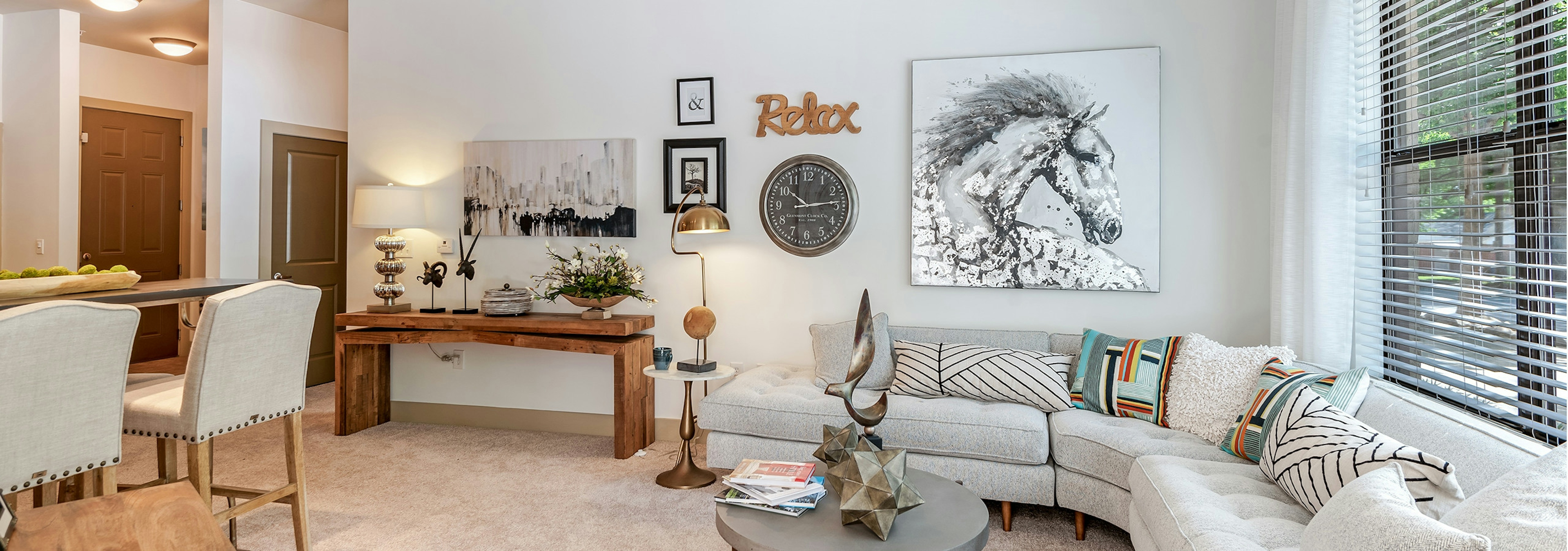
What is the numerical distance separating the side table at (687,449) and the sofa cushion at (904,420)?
5.1 inches

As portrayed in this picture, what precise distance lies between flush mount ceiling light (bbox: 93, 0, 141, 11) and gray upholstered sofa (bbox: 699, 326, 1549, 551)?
3.93 m

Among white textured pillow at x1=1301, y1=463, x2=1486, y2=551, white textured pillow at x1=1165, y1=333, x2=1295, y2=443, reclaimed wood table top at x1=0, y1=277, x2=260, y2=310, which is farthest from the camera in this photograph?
white textured pillow at x1=1165, y1=333, x2=1295, y2=443

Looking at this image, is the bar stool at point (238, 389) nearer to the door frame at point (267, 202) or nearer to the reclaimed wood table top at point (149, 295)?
the reclaimed wood table top at point (149, 295)

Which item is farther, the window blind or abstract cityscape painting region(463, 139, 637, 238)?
abstract cityscape painting region(463, 139, 637, 238)

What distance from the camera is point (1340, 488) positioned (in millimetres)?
1734

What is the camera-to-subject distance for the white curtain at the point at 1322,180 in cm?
272

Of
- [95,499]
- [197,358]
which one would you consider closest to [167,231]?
[197,358]

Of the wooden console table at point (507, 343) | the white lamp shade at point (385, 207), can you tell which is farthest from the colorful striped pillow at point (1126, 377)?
the white lamp shade at point (385, 207)

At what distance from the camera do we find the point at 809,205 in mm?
3816

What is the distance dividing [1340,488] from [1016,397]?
4.59 ft

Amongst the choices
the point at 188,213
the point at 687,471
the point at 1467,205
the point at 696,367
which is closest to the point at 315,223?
the point at 188,213

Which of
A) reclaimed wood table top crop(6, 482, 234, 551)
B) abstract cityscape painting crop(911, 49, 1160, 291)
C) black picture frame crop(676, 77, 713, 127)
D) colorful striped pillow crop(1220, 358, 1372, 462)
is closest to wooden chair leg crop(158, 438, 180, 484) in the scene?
reclaimed wood table top crop(6, 482, 234, 551)

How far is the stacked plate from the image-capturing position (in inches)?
157

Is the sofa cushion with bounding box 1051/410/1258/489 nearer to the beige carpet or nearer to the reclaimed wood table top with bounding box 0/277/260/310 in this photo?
the beige carpet
